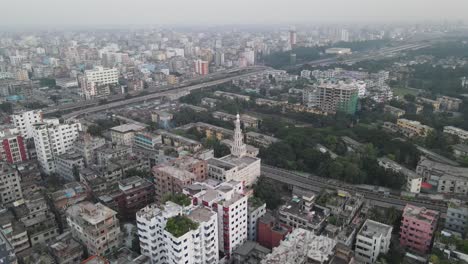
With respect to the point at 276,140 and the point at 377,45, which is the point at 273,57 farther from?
the point at 276,140

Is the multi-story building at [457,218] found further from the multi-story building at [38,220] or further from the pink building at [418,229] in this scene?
the multi-story building at [38,220]

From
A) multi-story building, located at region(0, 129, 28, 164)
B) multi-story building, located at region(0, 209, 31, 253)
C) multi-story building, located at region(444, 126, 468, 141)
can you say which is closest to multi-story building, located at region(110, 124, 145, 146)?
multi-story building, located at region(0, 129, 28, 164)

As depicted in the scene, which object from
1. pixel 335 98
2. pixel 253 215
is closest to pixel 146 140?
pixel 253 215

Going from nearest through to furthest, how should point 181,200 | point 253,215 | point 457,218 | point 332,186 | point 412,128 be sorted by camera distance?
1. point 181,200
2. point 253,215
3. point 457,218
4. point 332,186
5. point 412,128

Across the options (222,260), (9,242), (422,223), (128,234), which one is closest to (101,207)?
(128,234)

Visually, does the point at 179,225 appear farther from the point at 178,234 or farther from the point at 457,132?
the point at 457,132
